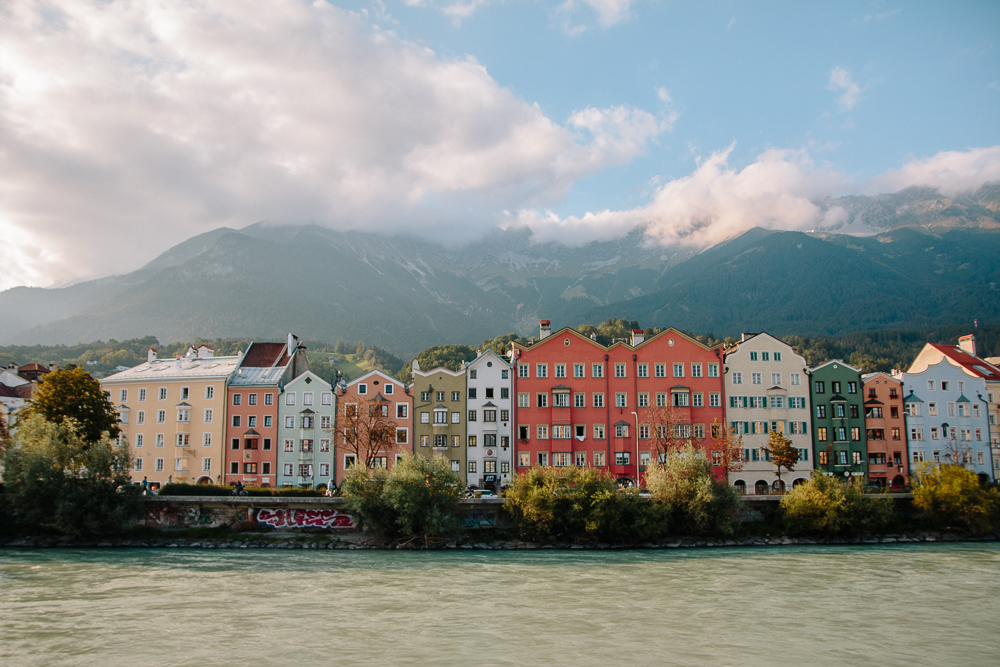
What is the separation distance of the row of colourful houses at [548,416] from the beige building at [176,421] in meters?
0.15

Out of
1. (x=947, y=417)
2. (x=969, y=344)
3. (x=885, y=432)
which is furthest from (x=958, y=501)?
(x=969, y=344)

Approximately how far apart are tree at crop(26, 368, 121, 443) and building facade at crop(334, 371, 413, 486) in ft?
70.0

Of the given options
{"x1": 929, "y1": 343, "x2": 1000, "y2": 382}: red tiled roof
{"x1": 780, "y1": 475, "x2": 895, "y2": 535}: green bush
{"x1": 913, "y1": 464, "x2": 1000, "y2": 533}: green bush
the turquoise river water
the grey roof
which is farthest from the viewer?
{"x1": 929, "y1": 343, "x2": 1000, "y2": 382}: red tiled roof

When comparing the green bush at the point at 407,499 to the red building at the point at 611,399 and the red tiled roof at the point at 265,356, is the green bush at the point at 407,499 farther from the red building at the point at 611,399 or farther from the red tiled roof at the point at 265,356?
the red tiled roof at the point at 265,356

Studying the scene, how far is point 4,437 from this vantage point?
6106cm

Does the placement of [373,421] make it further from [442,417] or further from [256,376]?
[256,376]

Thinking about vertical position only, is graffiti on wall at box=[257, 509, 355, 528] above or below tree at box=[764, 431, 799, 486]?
below

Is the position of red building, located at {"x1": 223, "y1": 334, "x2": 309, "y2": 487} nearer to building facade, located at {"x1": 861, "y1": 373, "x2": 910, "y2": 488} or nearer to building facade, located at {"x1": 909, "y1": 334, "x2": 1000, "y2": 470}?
building facade, located at {"x1": 861, "y1": 373, "x2": 910, "y2": 488}

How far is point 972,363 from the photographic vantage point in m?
→ 85.6

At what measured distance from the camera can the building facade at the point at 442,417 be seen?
72.5m

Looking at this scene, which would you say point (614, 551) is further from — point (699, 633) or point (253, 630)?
point (253, 630)

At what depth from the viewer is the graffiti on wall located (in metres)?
56.3

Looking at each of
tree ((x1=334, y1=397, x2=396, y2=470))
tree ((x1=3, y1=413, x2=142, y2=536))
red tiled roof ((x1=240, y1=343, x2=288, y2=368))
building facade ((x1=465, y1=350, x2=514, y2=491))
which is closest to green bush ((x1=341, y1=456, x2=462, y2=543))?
tree ((x1=334, y1=397, x2=396, y2=470))

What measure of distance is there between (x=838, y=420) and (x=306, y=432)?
189ft
